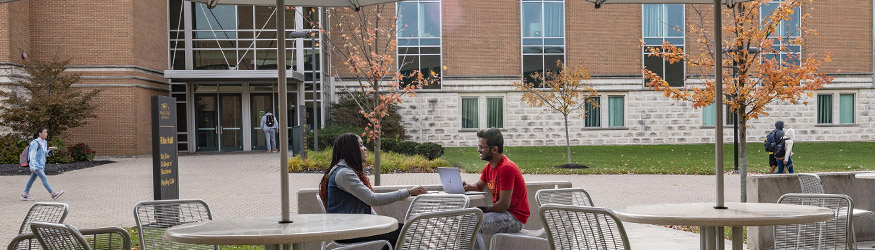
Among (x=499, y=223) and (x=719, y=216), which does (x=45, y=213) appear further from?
(x=719, y=216)

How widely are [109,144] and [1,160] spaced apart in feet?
17.5

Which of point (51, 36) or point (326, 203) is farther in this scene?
point (51, 36)

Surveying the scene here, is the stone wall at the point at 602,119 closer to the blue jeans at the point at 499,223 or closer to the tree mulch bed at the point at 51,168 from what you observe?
the tree mulch bed at the point at 51,168

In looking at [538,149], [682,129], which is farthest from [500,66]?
[682,129]

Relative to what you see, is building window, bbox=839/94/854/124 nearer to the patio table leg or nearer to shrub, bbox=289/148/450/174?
shrub, bbox=289/148/450/174

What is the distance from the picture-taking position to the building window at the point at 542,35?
39750mm

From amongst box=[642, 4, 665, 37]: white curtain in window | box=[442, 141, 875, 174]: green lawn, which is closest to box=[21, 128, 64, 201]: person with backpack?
box=[442, 141, 875, 174]: green lawn

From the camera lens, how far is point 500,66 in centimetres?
3975

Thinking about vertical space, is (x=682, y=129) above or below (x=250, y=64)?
below

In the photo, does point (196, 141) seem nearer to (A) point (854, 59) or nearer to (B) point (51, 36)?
(B) point (51, 36)

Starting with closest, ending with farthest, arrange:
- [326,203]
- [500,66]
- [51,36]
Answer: [326,203] → [51,36] → [500,66]

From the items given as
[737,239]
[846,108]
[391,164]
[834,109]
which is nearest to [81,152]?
[391,164]

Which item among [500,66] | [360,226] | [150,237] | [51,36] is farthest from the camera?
[500,66]

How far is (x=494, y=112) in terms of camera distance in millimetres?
40031
